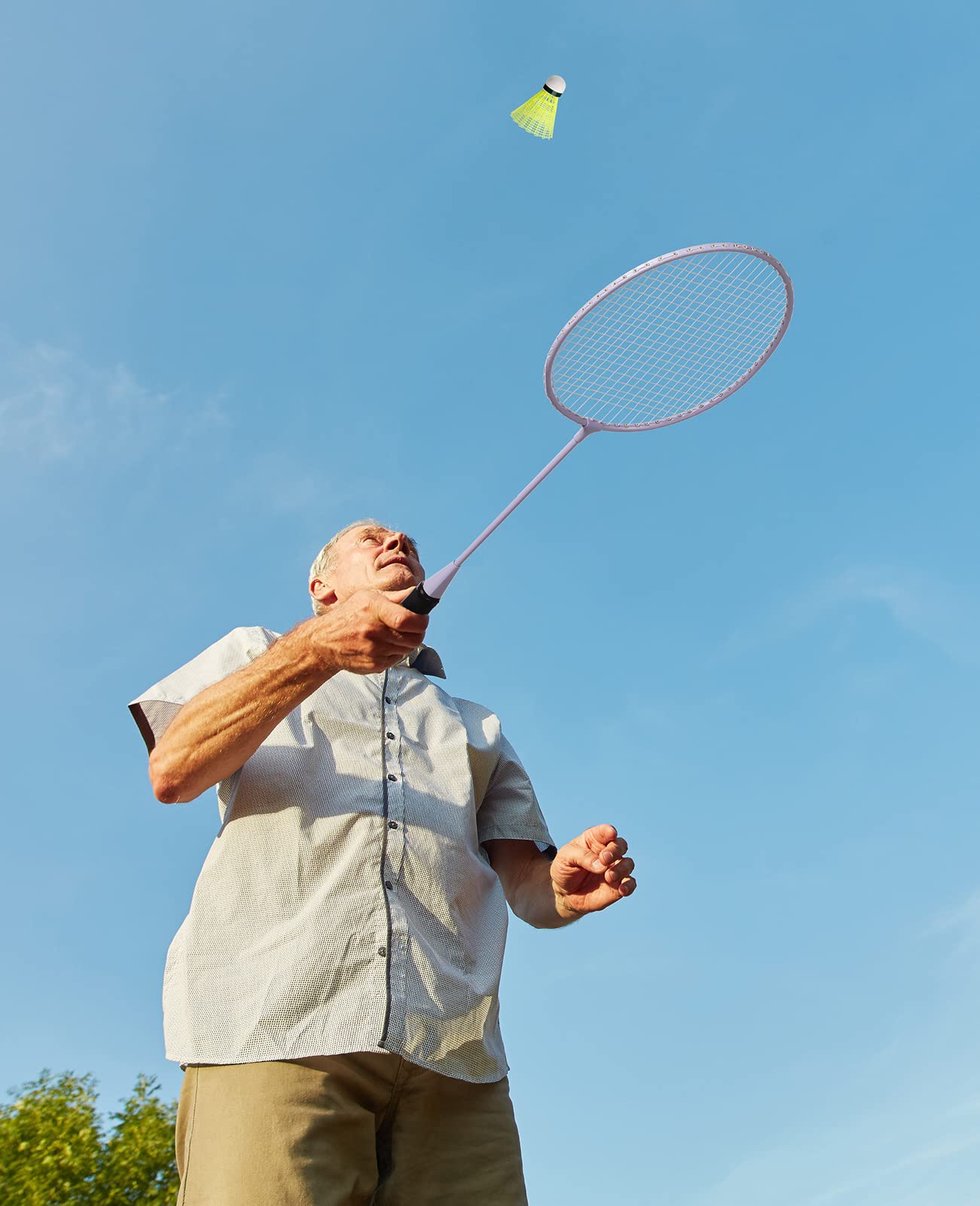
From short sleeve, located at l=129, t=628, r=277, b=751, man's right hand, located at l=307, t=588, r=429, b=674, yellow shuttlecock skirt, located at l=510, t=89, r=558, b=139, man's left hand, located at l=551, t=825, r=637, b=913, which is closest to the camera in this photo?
man's right hand, located at l=307, t=588, r=429, b=674

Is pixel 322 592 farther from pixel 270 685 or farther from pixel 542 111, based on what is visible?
pixel 542 111

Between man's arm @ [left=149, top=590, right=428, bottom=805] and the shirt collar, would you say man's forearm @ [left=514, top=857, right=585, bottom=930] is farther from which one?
man's arm @ [left=149, top=590, right=428, bottom=805]

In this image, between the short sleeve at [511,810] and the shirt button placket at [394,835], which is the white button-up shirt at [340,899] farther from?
the short sleeve at [511,810]

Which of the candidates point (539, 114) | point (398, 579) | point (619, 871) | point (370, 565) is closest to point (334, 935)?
point (619, 871)

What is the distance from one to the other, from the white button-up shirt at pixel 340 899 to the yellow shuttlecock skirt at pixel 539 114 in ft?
10.7

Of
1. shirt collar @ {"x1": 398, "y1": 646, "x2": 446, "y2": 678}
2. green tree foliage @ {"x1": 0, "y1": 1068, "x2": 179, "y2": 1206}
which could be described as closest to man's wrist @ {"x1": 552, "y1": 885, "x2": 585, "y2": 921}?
shirt collar @ {"x1": 398, "y1": 646, "x2": 446, "y2": 678}

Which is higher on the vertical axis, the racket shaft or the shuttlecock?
the shuttlecock

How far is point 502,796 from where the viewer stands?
3.68m

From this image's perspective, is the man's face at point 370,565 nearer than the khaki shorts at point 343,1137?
No

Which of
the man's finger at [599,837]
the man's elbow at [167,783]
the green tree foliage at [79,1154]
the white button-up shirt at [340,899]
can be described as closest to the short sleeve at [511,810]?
the white button-up shirt at [340,899]

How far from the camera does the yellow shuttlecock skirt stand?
5391 millimetres

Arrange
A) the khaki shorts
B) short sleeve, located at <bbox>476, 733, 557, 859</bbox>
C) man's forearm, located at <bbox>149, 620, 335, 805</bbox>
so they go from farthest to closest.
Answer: short sleeve, located at <bbox>476, 733, 557, 859</bbox>
man's forearm, located at <bbox>149, 620, 335, 805</bbox>
the khaki shorts

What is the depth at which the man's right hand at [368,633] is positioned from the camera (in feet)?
8.80

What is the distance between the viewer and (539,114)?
5457 mm
